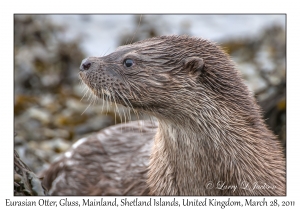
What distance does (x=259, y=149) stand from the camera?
3.92m

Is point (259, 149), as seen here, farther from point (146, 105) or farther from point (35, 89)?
point (35, 89)

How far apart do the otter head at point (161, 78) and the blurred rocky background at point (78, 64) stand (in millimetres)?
1166

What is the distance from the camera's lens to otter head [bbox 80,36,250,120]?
12.3 feet

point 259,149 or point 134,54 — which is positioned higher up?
point 134,54

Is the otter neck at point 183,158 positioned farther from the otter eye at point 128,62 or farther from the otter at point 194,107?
the otter eye at point 128,62

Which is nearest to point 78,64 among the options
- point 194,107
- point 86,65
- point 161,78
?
point 86,65

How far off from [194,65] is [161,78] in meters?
0.24

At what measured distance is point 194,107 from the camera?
3730mm

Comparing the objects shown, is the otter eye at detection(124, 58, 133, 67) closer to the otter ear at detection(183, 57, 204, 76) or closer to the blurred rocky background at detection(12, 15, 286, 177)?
the otter ear at detection(183, 57, 204, 76)

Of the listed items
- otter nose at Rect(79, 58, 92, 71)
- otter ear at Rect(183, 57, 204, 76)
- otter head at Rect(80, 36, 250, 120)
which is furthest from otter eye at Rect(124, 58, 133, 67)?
otter ear at Rect(183, 57, 204, 76)

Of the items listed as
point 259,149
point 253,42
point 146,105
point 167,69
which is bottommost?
point 259,149

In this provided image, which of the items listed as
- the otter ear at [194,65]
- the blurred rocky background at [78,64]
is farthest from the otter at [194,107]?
the blurred rocky background at [78,64]

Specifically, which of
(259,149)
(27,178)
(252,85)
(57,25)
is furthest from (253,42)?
(27,178)
